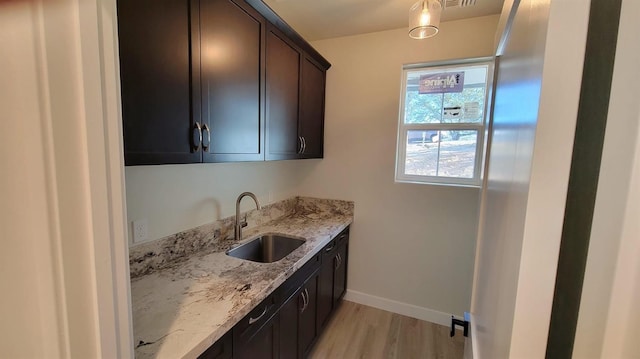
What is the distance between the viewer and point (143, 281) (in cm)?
125

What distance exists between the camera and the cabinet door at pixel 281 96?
166 centimetres

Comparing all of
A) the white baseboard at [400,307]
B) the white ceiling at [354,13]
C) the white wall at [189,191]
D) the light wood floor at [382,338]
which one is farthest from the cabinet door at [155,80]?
the white baseboard at [400,307]

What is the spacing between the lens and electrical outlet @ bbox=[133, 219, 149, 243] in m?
1.29

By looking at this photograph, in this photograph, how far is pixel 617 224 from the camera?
277 mm

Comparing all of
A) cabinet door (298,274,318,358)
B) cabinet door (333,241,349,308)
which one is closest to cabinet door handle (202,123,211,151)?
cabinet door (298,274,318,358)

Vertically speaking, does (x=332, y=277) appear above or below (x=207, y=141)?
below

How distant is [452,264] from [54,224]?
99.6 inches

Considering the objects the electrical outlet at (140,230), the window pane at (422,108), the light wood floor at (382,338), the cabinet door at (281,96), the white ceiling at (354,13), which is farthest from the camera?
the window pane at (422,108)

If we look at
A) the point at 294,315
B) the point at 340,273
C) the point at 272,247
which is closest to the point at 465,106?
the point at 340,273

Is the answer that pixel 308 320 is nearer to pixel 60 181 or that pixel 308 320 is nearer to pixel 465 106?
pixel 60 181

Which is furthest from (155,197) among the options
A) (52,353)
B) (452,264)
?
(452,264)

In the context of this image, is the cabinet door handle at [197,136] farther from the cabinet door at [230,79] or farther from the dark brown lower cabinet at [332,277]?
the dark brown lower cabinet at [332,277]

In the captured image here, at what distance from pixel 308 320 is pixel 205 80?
1.63 m

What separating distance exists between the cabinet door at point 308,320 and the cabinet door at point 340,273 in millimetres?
456
